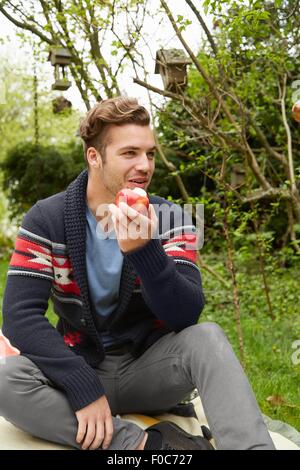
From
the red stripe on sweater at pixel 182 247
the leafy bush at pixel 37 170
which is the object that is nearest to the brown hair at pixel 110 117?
the red stripe on sweater at pixel 182 247

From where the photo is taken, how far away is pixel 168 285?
5.77ft

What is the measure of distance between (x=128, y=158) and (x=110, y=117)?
0.48 feet

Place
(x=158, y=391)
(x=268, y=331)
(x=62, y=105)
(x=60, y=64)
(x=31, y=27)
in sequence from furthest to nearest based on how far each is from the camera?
(x=62, y=105)
(x=31, y=27)
(x=60, y=64)
(x=268, y=331)
(x=158, y=391)

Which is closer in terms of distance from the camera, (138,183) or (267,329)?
(138,183)

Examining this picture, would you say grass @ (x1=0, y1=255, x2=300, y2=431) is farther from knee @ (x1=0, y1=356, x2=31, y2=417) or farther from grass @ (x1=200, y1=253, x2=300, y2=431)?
knee @ (x1=0, y1=356, x2=31, y2=417)

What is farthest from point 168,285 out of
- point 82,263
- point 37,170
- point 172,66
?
point 37,170

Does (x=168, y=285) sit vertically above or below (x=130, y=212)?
below

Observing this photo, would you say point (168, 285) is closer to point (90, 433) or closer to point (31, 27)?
point (90, 433)

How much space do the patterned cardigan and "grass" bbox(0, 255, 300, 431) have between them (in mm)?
895

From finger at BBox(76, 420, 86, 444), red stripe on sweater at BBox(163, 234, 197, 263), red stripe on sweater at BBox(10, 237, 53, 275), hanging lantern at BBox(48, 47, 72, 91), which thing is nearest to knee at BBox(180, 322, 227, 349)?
red stripe on sweater at BBox(163, 234, 197, 263)

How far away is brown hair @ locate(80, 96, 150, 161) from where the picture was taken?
6.70ft

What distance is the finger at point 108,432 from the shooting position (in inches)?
68.9

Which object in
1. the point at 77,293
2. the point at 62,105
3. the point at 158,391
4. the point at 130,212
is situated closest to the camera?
the point at 130,212

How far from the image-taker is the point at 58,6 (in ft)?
12.9
